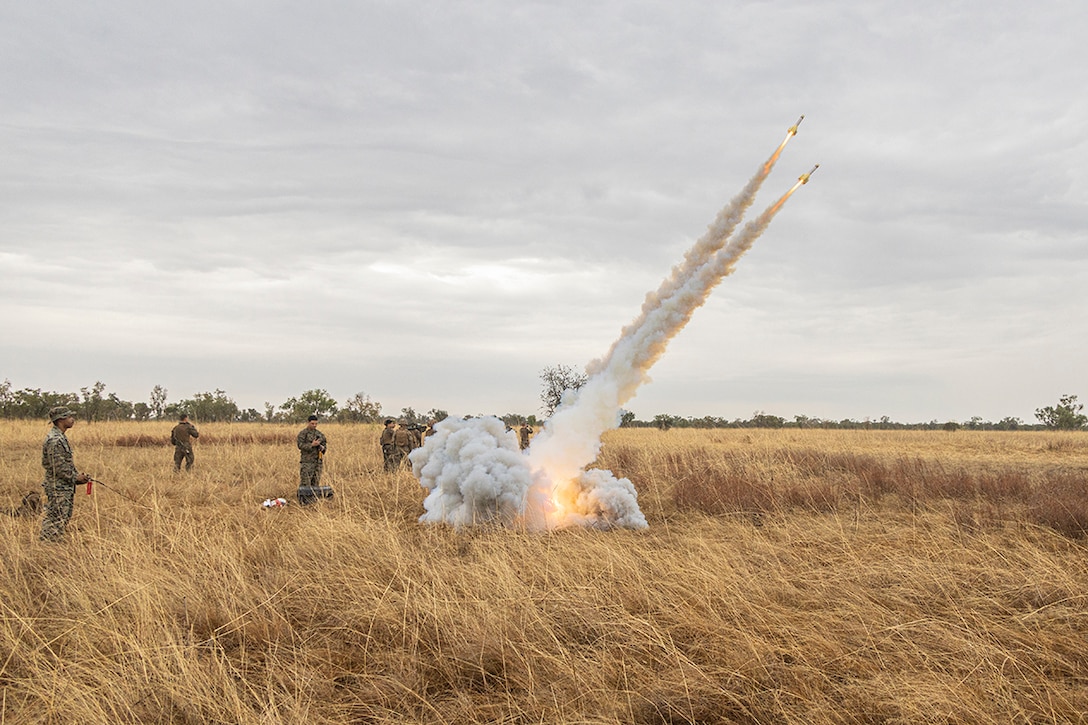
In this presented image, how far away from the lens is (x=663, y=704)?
4.48 meters

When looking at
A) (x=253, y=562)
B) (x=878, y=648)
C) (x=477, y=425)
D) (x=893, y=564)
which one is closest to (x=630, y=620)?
(x=878, y=648)

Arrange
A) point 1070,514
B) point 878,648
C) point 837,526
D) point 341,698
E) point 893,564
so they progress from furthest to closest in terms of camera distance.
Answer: point 1070,514
point 837,526
point 893,564
point 878,648
point 341,698

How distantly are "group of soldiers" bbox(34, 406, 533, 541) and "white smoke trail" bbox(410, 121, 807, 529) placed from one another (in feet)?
2.33

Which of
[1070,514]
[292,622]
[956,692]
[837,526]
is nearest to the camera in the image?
[956,692]

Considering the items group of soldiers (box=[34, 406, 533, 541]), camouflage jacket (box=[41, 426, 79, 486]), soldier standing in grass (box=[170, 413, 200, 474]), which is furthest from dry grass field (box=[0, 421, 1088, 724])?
soldier standing in grass (box=[170, 413, 200, 474])

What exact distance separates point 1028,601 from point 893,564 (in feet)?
3.87

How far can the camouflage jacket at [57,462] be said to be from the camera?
887 cm

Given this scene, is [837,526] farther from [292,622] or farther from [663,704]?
[292,622]

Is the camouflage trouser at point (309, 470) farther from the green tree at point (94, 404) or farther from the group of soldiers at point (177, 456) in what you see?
the green tree at point (94, 404)

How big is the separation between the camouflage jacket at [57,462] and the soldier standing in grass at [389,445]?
8.43 m

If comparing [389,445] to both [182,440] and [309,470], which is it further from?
[182,440]

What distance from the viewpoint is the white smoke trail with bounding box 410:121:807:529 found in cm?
1109

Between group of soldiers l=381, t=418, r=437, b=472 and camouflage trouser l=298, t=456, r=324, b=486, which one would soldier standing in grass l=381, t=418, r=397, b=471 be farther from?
camouflage trouser l=298, t=456, r=324, b=486

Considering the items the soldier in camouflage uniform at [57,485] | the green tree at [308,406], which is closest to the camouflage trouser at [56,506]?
the soldier in camouflage uniform at [57,485]
